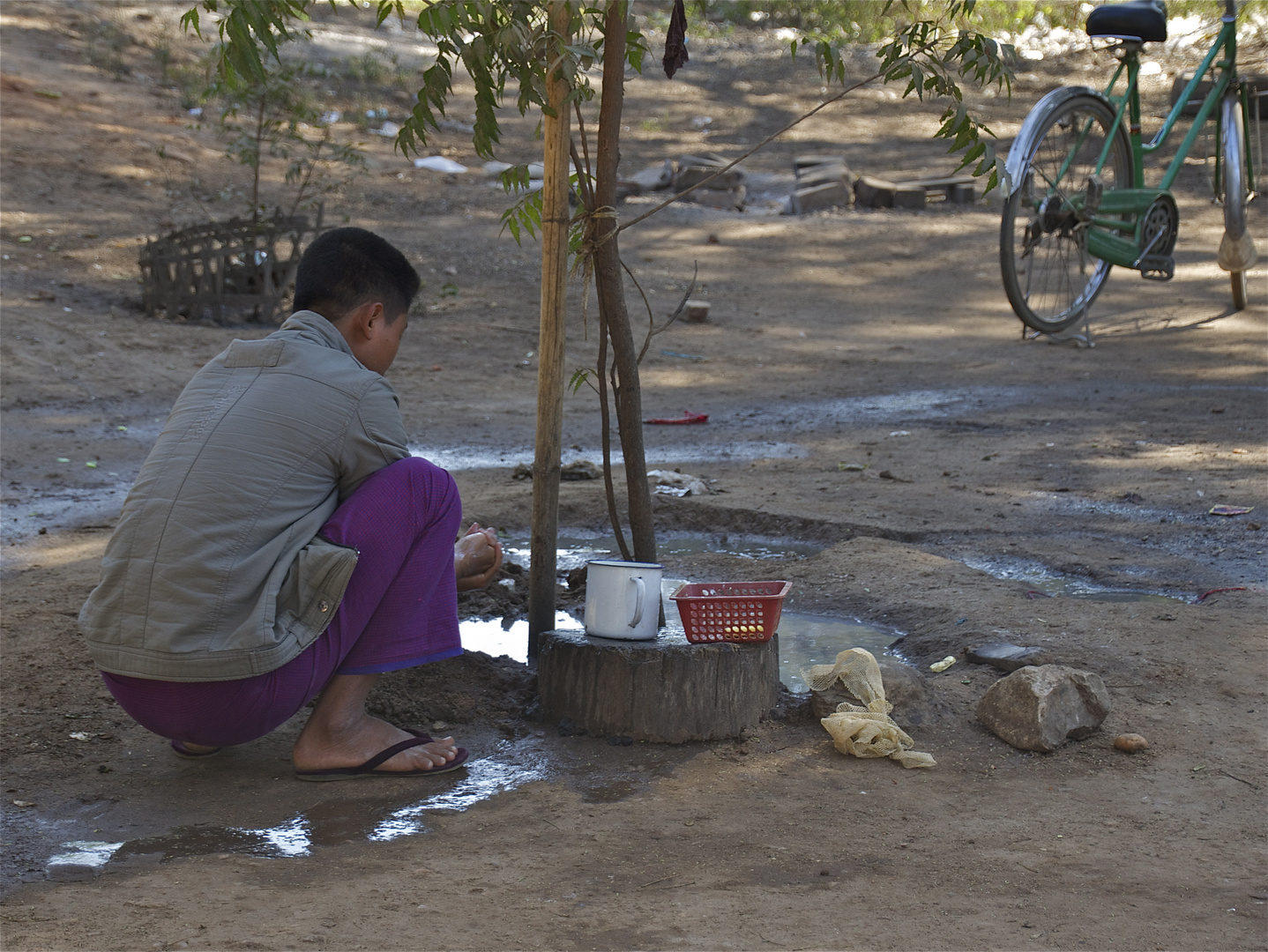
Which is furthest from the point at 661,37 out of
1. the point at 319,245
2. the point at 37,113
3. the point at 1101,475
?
the point at 319,245

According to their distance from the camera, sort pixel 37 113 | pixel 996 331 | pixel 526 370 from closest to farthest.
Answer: pixel 526 370
pixel 996 331
pixel 37 113

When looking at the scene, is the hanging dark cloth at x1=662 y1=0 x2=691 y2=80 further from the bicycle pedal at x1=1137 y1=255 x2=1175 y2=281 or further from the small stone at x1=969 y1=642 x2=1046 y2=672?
the bicycle pedal at x1=1137 y1=255 x2=1175 y2=281

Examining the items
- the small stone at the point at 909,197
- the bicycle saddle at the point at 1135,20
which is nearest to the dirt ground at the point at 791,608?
the bicycle saddle at the point at 1135,20

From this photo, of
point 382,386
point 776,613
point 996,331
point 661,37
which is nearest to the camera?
point 382,386

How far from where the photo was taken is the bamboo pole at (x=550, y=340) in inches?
107

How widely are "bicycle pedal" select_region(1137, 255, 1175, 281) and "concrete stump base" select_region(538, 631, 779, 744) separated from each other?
18.9ft

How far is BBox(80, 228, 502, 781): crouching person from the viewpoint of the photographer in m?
2.17

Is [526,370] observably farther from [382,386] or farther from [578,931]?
[578,931]

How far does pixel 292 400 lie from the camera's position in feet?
7.48

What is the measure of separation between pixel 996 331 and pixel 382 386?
7512 millimetres

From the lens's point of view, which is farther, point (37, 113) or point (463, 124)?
point (463, 124)

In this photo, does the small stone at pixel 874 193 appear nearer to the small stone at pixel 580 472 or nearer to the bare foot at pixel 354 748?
the small stone at pixel 580 472

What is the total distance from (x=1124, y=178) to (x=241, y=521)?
6983 mm

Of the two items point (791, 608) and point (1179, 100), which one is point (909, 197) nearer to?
point (1179, 100)
